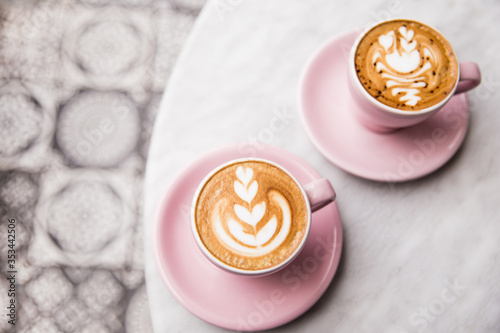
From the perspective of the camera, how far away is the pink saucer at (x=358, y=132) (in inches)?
27.3

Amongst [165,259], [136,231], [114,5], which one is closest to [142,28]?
[114,5]

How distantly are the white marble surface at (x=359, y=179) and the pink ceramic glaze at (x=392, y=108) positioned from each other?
0.12 metres

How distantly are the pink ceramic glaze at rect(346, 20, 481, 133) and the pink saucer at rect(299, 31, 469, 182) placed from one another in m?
0.05

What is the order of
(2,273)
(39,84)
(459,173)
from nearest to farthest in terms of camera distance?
(459,173) → (2,273) → (39,84)

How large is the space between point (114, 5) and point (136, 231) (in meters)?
0.86

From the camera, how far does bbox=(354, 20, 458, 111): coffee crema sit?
651 millimetres

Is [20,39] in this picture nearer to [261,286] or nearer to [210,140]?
[210,140]

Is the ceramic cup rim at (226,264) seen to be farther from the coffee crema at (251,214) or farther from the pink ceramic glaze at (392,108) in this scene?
the pink ceramic glaze at (392,108)

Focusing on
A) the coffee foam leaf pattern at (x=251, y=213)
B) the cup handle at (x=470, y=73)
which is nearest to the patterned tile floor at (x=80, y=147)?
the coffee foam leaf pattern at (x=251, y=213)

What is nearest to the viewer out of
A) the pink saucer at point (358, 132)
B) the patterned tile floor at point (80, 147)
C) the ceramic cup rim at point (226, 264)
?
the ceramic cup rim at point (226, 264)

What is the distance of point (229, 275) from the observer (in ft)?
2.16

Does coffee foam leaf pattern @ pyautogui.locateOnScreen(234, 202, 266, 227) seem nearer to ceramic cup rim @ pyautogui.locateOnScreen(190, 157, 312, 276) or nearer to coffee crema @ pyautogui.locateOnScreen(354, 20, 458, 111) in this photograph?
ceramic cup rim @ pyautogui.locateOnScreen(190, 157, 312, 276)

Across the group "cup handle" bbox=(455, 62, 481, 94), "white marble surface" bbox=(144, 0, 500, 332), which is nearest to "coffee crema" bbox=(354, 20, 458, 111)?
"cup handle" bbox=(455, 62, 481, 94)

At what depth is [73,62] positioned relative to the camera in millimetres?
1461
